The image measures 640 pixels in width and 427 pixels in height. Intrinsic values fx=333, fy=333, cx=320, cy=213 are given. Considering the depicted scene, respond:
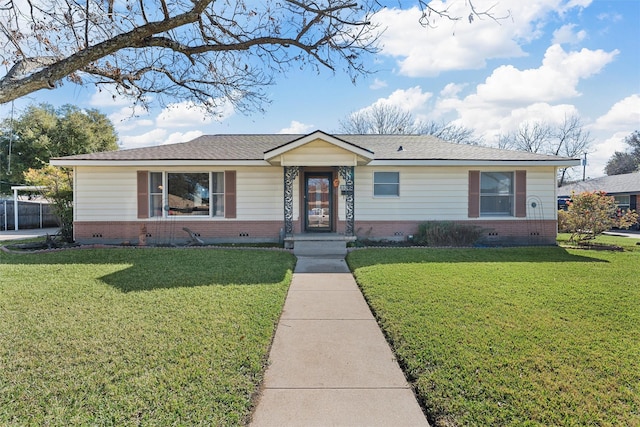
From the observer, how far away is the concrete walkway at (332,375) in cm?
267

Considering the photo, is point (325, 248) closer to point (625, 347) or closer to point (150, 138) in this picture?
point (625, 347)

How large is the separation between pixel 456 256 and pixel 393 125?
85.0 ft

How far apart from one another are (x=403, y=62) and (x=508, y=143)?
1505 inches

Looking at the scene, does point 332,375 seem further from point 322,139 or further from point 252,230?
point 252,230

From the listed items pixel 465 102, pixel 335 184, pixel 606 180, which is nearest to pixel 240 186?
pixel 335 184

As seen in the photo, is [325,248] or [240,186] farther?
[240,186]

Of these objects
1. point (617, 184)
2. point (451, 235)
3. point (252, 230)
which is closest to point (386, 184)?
point (451, 235)

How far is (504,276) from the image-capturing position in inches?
268

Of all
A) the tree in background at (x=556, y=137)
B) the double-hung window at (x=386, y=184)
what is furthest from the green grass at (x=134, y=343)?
the tree in background at (x=556, y=137)

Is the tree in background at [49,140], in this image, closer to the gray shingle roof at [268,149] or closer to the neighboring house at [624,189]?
the gray shingle roof at [268,149]

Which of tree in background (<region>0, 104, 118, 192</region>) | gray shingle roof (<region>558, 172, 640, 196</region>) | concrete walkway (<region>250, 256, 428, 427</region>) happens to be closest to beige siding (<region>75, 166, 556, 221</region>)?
concrete walkway (<region>250, 256, 428, 427</region>)

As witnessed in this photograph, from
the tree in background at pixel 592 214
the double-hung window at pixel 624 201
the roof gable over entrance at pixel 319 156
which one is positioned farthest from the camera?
the double-hung window at pixel 624 201

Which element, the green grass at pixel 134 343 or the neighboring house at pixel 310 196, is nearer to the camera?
the green grass at pixel 134 343

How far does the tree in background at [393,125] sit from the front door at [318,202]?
834 inches
